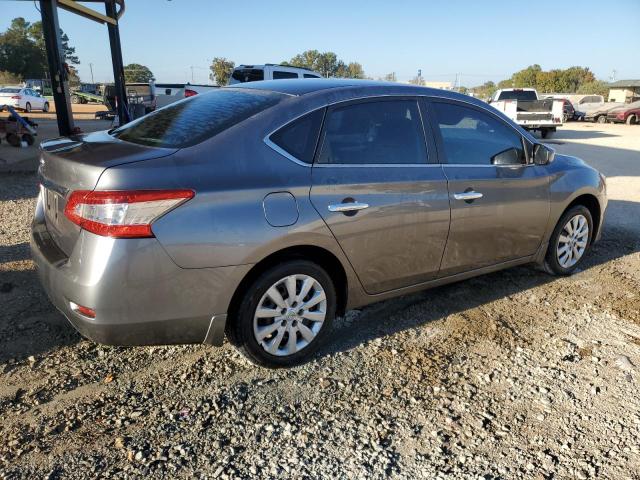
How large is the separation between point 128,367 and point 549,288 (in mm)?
3598

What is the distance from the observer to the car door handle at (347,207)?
2.98m

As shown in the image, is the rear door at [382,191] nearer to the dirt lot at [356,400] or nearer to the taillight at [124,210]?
the dirt lot at [356,400]

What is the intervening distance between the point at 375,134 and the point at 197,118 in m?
1.15

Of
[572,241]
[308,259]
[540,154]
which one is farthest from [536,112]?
[308,259]

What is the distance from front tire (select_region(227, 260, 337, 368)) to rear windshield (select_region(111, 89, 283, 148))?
0.89 metres

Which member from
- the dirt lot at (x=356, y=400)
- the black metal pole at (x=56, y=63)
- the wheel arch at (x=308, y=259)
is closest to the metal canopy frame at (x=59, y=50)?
the black metal pole at (x=56, y=63)

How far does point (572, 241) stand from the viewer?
4.75 meters

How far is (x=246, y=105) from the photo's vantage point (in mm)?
3100

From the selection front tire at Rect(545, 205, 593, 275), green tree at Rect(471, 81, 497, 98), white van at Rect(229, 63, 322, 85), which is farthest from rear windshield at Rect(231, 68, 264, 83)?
green tree at Rect(471, 81, 497, 98)

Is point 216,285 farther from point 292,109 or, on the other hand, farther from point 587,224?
point 587,224

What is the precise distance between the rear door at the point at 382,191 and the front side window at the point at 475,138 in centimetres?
22

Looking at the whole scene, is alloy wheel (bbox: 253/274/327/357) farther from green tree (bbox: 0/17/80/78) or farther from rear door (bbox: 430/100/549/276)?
green tree (bbox: 0/17/80/78)

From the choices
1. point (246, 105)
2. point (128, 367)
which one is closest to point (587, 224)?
point (246, 105)

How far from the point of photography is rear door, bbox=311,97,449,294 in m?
3.04
